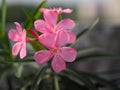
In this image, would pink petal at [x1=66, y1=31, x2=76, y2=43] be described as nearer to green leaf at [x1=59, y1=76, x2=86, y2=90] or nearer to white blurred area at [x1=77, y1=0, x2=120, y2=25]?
green leaf at [x1=59, y1=76, x2=86, y2=90]

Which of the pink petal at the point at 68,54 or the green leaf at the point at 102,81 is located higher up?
the pink petal at the point at 68,54

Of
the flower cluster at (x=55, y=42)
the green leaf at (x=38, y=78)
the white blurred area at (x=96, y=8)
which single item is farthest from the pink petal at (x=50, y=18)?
the white blurred area at (x=96, y=8)

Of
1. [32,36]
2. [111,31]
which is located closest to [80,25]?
[111,31]

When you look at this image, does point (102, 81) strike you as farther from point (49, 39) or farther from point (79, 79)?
point (49, 39)

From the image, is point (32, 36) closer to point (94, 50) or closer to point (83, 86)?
point (83, 86)

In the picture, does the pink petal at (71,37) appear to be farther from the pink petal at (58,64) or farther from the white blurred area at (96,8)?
the white blurred area at (96,8)

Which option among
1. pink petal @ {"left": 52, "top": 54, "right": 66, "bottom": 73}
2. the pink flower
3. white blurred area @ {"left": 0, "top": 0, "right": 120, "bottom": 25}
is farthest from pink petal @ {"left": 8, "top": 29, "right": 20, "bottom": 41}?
white blurred area @ {"left": 0, "top": 0, "right": 120, "bottom": 25}

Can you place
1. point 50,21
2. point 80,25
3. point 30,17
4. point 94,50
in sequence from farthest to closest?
point 80,25
point 94,50
point 30,17
point 50,21
